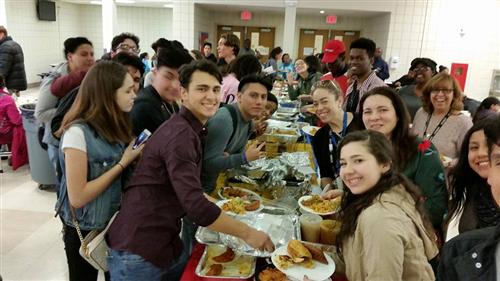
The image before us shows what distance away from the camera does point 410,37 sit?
10016mm

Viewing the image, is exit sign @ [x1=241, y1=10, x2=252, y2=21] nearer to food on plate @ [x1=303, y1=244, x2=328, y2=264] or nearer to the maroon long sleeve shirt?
the maroon long sleeve shirt

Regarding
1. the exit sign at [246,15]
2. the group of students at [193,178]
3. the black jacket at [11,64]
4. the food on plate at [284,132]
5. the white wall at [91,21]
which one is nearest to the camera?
the group of students at [193,178]

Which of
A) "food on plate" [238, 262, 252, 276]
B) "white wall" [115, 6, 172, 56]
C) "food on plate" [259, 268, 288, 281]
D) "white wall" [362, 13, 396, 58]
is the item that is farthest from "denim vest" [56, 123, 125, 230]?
"white wall" [115, 6, 172, 56]

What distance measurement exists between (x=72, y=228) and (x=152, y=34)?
529 inches

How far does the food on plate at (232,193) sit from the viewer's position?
6.88 feet

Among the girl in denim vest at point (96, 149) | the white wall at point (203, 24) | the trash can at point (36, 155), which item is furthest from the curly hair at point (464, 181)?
the white wall at point (203, 24)

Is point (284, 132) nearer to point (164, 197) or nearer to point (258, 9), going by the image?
point (164, 197)

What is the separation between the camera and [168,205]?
1491mm

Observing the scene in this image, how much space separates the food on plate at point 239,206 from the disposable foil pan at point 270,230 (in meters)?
0.04

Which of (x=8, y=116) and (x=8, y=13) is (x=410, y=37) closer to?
(x=8, y=116)

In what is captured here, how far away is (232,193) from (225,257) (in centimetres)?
63

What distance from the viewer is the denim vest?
5.25ft

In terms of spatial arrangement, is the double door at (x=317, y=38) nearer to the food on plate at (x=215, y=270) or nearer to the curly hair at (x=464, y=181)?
the curly hair at (x=464, y=181)

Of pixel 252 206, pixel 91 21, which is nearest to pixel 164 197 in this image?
pixel 252 206
